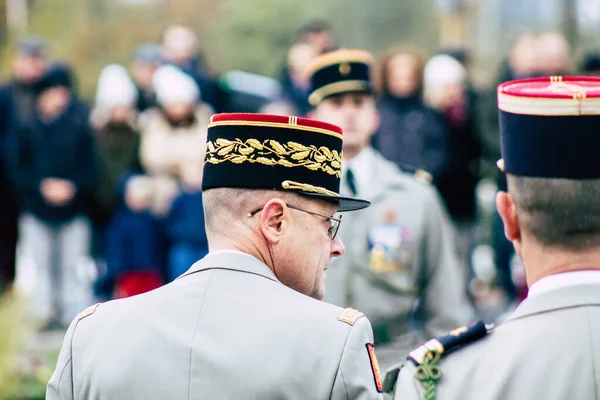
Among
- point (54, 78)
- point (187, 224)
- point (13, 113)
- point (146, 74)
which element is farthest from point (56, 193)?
point (146, 74)

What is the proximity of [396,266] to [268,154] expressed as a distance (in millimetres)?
2397

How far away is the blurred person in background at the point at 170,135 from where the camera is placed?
9805mm

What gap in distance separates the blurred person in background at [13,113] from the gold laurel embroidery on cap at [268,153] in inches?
267

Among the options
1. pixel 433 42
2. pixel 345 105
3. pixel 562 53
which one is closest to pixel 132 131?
pixel 562 53

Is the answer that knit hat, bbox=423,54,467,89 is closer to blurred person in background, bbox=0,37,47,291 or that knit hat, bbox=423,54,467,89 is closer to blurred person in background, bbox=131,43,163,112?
blurred person in background, bbox=131,43,163,112

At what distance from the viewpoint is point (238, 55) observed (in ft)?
69.4

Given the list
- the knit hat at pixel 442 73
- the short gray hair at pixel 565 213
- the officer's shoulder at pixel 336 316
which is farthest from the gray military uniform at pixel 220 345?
the knit hat at pixel 442 73

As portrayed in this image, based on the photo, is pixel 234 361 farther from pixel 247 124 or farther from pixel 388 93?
pixel 388 93

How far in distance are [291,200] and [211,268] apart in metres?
0.31

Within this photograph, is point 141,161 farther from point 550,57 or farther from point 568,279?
point 568,279

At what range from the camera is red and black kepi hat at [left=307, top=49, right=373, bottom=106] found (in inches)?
246

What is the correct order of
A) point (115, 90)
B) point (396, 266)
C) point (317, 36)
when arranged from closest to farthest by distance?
point (396, 266), point (115, 90), point (317, 36)

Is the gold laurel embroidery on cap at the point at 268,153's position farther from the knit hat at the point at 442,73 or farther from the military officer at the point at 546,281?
the knit hat at the point at 442,73

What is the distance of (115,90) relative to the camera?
34.7 feet
